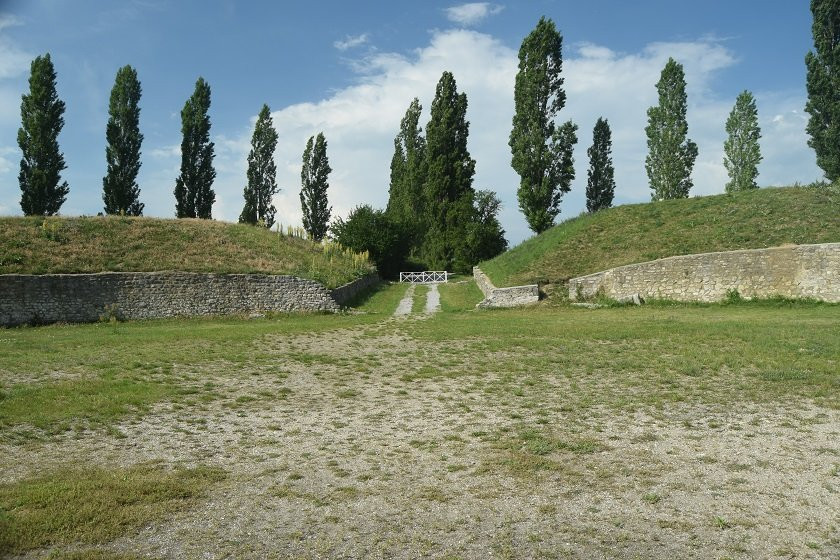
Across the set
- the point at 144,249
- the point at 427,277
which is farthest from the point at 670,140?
the point at 144,249

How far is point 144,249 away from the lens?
28078mm

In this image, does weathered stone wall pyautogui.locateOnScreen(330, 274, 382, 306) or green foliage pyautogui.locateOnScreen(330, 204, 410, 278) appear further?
green foliage pyautogui.locateOnScreen(330, 204, 410, 278)

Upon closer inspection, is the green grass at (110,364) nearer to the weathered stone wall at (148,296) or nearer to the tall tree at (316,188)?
the weathered stone wall at (148,296)

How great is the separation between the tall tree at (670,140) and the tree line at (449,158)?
0.07 meters

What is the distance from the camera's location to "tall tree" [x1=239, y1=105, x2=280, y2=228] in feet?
173

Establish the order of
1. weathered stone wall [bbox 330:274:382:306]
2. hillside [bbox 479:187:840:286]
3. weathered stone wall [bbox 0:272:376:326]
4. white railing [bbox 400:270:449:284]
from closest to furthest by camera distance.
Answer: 1. weathered stone wall [bbox 0:272:376:326]
2. hillside [bbox 479:187:840:286]
3. weathered stone wall [bbox 330:274:382:306]
4. white railing [bbox 400:270:449:284]

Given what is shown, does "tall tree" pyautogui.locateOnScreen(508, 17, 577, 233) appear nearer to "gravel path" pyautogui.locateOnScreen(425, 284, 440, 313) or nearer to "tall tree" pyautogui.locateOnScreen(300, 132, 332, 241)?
"gravel path" pyautogui.locateOnScreen(425, 284, 440, 313)

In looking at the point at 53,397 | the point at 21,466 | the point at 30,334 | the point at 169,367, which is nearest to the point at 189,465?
the point at 21,466

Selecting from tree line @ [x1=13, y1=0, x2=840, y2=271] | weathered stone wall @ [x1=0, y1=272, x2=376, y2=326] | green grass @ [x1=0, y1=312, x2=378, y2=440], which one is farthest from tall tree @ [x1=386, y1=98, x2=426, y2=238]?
green grass @ [x1=0, y1=312, x2=378, y2=440]

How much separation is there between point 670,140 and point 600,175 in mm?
12644

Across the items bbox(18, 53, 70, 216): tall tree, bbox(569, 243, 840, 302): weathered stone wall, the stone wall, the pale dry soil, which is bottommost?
the pale dry soil

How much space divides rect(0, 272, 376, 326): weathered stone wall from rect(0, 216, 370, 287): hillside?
1146 millimetres

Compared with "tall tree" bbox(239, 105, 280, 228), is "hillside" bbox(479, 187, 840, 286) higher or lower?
lower

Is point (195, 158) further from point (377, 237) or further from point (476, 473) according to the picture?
point (476, 473)
